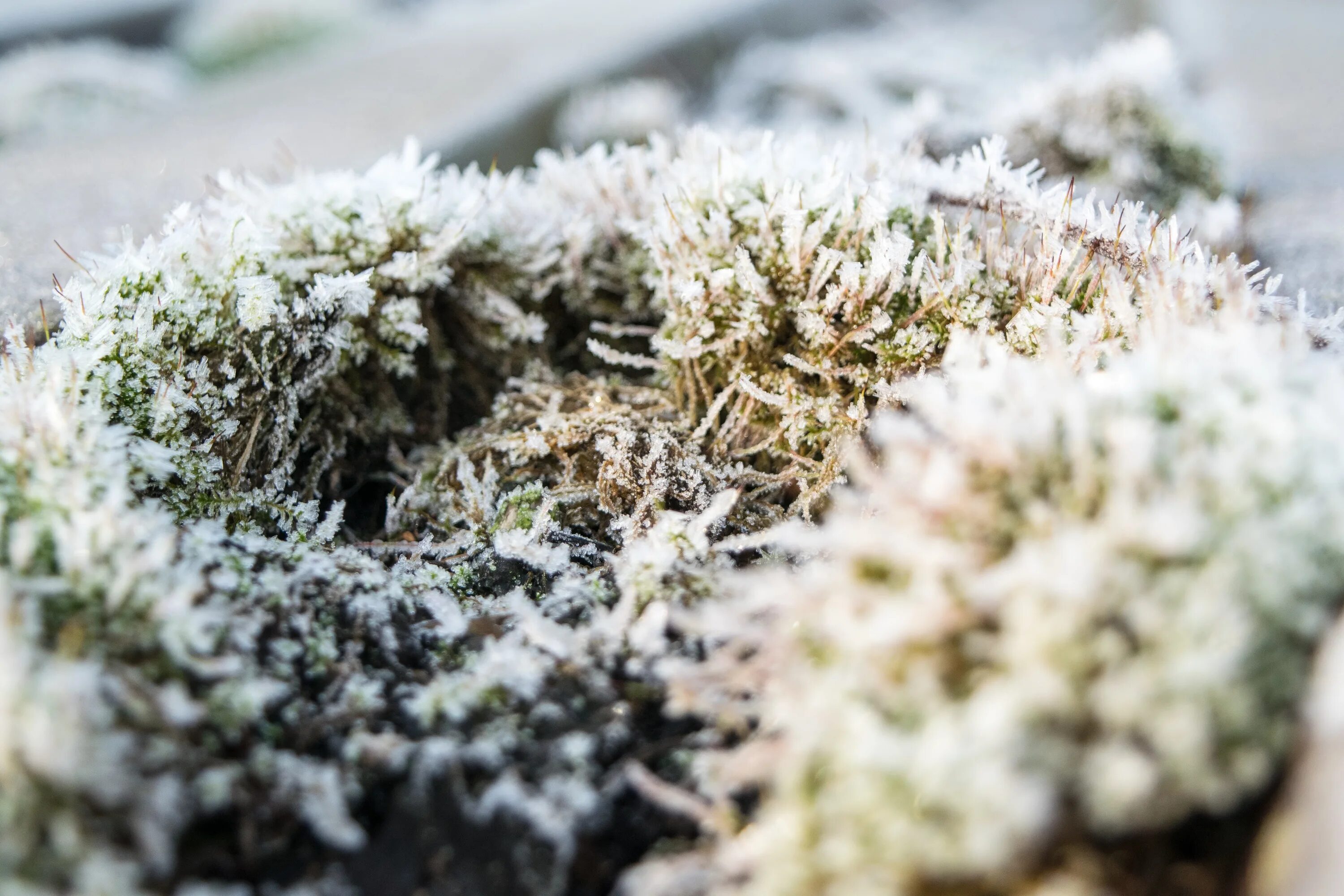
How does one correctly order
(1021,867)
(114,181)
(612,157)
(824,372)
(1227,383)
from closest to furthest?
(1021,867)
(1227,383)
(824,372)
(612,157)
(114,181)

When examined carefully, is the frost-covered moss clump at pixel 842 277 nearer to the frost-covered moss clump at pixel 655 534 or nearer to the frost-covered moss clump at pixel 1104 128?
the frost-covered moss clump at pixel 655 534

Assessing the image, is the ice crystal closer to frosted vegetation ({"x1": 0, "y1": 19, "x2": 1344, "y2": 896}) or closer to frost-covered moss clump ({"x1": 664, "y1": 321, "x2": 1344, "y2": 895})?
frosted vegetation ({"x1": 0, "y1": 19, "x2": 1344, "y2": 896})

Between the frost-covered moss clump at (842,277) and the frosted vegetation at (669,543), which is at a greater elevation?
the frost-covered moss clump at (842,277)

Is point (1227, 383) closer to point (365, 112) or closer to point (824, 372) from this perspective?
point (824, 372)

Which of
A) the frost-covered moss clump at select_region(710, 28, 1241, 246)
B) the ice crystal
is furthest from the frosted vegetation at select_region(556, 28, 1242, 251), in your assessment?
the ice crystal

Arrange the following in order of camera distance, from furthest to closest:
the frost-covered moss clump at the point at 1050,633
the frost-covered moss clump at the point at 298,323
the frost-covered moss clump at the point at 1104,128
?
the frost-covered moss clump at the point at 1104,128, the frost-covered moss clump at the point at 298,323, the frost-covered moss clump at the point at 1050,633

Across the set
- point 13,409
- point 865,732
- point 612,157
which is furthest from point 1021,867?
point 612,157

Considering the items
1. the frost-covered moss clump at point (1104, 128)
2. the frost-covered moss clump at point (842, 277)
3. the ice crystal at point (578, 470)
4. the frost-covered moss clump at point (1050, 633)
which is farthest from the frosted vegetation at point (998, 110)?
the frost-covered moss clump at point (1050, 633)

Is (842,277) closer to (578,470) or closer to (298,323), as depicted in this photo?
(578,470)
